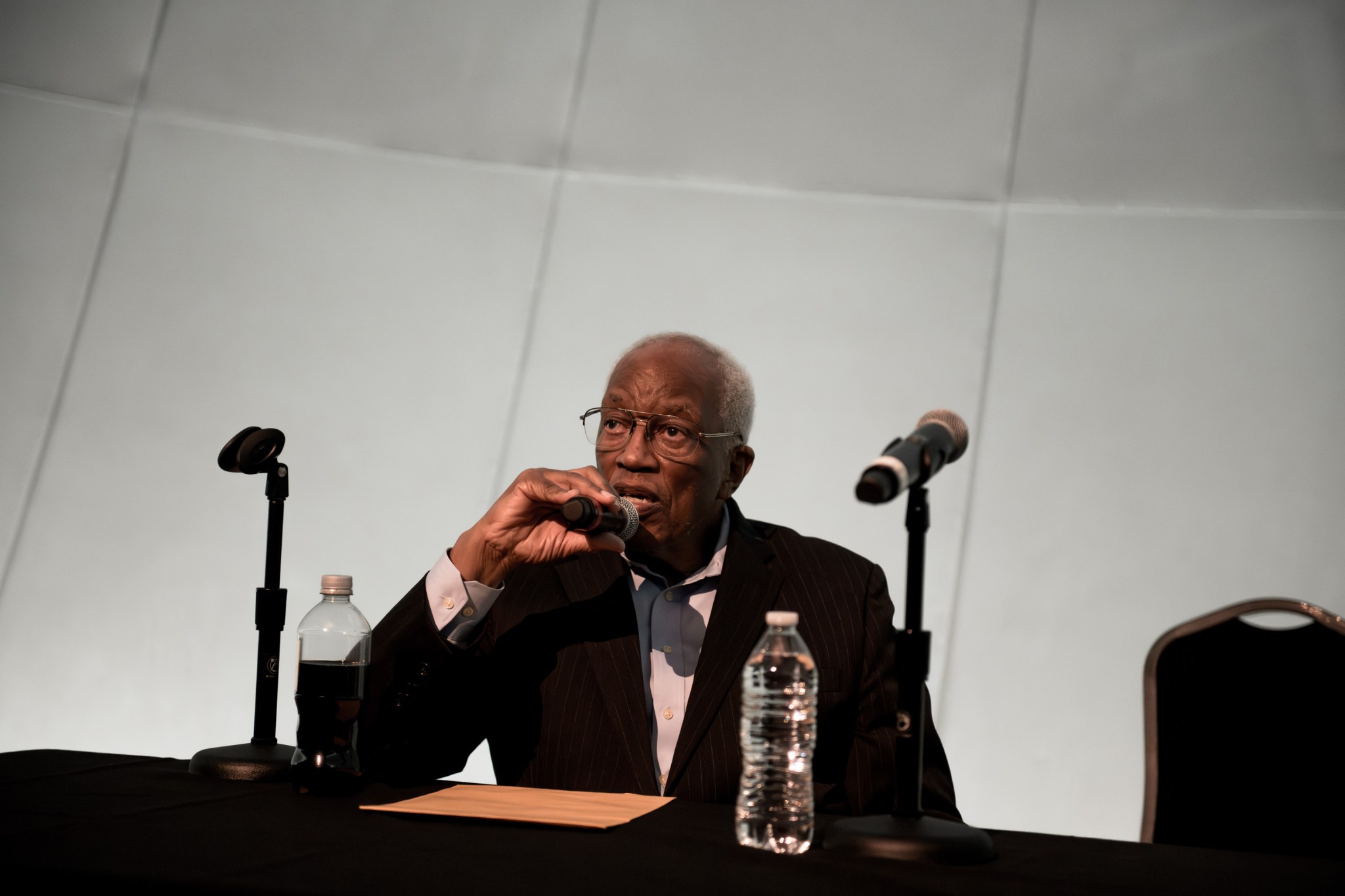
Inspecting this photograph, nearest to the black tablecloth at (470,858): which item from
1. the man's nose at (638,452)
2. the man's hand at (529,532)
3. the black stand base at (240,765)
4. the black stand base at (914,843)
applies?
the black stand base at (914,843)

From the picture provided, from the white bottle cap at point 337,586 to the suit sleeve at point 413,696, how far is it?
0.12 metres

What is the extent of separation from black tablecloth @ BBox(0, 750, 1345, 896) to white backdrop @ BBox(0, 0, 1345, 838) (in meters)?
1.98

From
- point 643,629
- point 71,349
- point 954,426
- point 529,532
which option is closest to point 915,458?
point 954,426

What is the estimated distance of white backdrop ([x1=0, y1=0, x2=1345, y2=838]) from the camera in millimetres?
3115

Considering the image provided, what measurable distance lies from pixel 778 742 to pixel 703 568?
0.71 metres

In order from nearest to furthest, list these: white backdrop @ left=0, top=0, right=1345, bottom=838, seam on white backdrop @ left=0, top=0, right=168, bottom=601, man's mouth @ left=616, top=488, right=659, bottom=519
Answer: man's mouth @ left=616, top=488, right=659, bottom=519, white backdrop @ left=0, top=0, right=1345, bottom=838, seam on white backdrop @ left=0, top=0, right=168, bottom=601

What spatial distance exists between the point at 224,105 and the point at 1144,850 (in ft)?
11.5

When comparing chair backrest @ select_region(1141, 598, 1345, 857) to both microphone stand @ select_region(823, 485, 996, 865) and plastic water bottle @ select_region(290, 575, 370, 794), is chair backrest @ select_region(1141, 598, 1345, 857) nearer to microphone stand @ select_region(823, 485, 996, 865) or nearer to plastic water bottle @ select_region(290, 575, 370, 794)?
microphone stand @ select_region(823, 485, 996, 865)

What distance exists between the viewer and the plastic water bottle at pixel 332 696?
1.31 metres

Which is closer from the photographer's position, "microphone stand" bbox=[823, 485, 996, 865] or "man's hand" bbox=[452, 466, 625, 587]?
"microphone stand" bbox=[823, 485, 996, 865]

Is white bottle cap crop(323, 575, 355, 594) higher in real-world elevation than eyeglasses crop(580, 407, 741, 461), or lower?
A: lower

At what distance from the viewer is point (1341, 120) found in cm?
326

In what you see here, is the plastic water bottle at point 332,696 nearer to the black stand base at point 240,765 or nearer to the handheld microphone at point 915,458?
the black stand base at point 240,765

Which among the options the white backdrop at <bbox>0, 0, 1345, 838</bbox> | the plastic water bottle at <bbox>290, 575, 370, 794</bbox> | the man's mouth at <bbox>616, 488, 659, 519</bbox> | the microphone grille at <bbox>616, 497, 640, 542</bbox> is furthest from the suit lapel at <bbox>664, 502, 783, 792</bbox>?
the white backdrop at <bbox>0, 0, 1345, 838</bbox>
